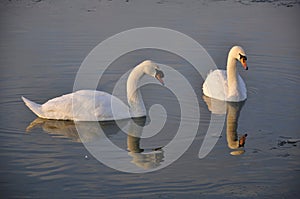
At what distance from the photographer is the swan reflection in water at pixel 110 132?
7543mm

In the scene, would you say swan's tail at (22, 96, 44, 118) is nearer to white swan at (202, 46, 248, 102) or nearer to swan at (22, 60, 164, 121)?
swan at (22, 60, 164, 121)

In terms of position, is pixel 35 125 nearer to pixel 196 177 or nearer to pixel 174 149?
pixel 174 149

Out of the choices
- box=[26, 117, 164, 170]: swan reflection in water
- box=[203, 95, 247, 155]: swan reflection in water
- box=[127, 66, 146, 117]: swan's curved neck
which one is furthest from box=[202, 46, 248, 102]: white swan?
box=[26, 117, 164, 170]: swan reflection in water

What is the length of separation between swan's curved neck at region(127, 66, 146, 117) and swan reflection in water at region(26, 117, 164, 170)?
11 centimetres

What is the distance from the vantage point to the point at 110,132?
8.50m

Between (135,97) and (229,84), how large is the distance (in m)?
1.98

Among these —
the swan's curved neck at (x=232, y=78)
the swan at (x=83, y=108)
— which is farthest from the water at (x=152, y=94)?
the swan's curved neck at (x=232, y=78)

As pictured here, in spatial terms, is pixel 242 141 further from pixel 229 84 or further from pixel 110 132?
pixel 229 84

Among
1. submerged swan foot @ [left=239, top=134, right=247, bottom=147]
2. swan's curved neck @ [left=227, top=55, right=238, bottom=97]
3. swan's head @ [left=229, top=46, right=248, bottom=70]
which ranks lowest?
submerged swan foot @ [left=239, top=134, right=247, bottom=147]

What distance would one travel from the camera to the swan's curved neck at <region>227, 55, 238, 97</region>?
400 inches

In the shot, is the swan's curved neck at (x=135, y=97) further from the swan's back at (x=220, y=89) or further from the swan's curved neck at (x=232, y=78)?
the swan's curved neck at (x=232, y=78)

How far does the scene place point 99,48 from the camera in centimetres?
1276

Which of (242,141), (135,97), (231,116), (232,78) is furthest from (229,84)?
(242,141)

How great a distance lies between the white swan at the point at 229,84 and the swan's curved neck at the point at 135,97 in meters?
1.60
